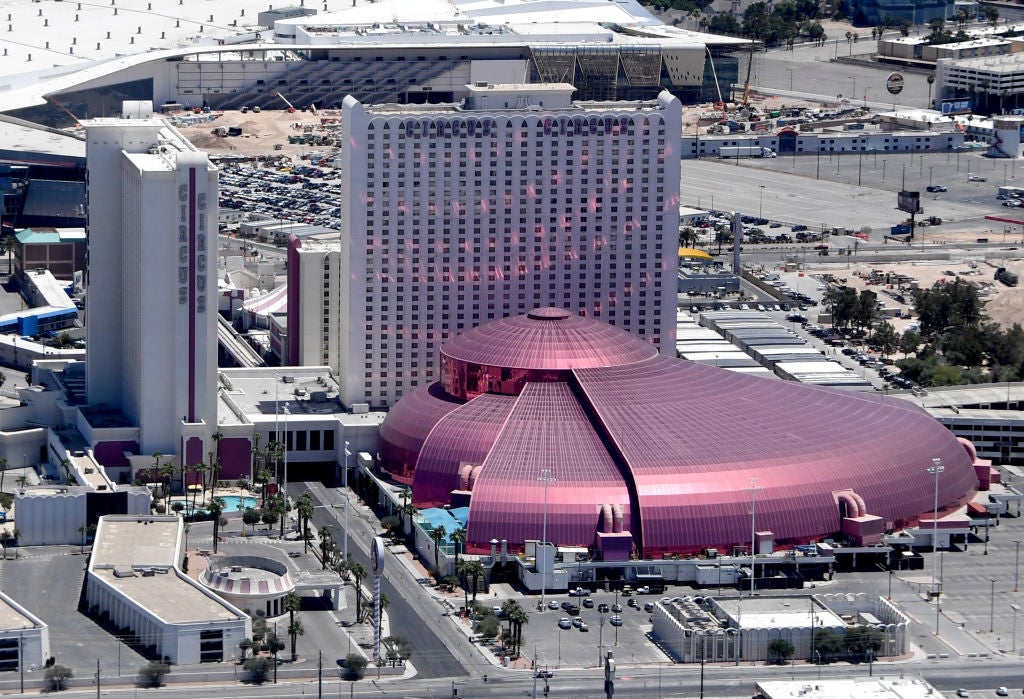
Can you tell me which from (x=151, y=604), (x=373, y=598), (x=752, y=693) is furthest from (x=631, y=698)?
(x=151, y=604)

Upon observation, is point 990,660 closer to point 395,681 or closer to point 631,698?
point 631,698

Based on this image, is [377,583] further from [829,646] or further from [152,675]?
[829,646]

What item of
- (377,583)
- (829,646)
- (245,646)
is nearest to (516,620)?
(377,583)

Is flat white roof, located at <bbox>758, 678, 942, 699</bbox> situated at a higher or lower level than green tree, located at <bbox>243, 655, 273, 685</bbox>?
higher

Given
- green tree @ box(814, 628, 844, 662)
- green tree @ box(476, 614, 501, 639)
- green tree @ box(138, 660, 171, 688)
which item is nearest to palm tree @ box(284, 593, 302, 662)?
green tree @ box(138, 660, 171, 688)

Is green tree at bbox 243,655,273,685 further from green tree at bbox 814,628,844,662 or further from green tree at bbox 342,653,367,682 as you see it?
green tree at bbox 814,628,844,662
